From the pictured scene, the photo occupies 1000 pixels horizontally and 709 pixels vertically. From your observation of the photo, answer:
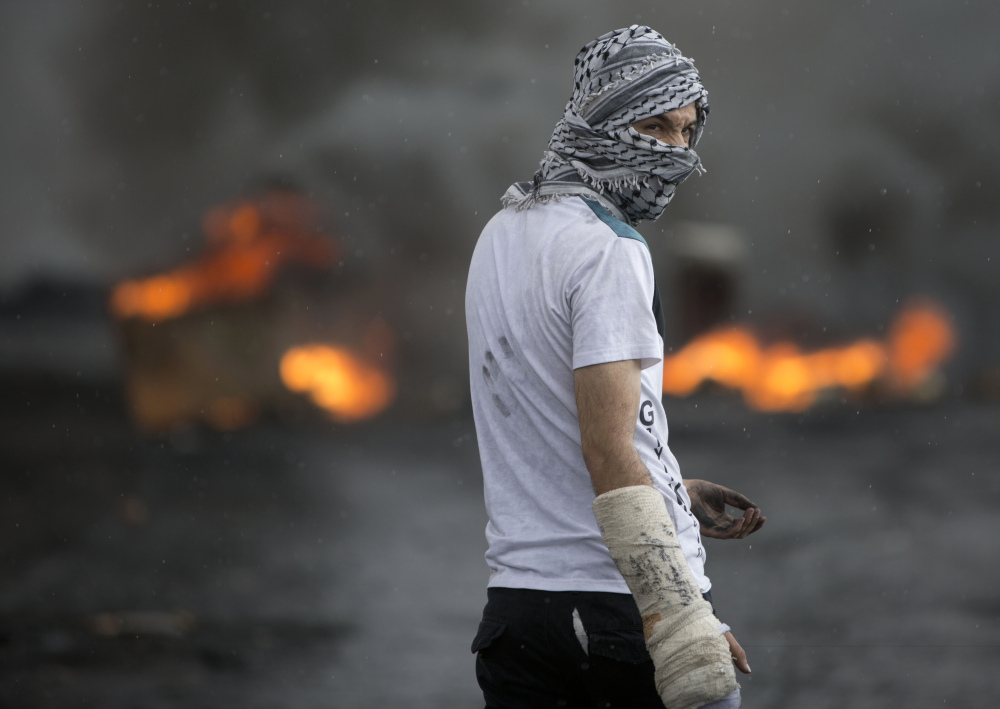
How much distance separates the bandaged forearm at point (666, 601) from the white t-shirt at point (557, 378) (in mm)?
108

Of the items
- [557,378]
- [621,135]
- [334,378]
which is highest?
[334,378]

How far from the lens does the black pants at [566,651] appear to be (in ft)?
4.17

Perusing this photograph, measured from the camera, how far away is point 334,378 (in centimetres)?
903

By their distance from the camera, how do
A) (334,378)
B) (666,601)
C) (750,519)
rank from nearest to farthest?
(666,601) < (750,519) < (334,378)

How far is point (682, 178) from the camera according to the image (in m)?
1.46

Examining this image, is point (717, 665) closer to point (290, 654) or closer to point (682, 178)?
point (682, 178)

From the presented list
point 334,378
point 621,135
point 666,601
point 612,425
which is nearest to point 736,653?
point 666,601

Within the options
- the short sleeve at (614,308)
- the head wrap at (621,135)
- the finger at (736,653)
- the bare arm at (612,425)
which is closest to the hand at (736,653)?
the finger at (736,653)

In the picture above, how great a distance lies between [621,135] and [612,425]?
47cm

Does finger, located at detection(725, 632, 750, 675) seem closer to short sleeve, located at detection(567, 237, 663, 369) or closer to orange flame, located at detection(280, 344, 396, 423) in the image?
short sleeve, located at detection(567, 237, 663, 369)

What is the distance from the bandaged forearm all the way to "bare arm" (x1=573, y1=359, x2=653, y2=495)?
2 cm

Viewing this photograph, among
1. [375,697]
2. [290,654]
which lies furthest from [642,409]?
[290,654]

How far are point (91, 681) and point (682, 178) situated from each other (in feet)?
20.1

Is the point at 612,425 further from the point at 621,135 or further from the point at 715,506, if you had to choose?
the point at 715,506
